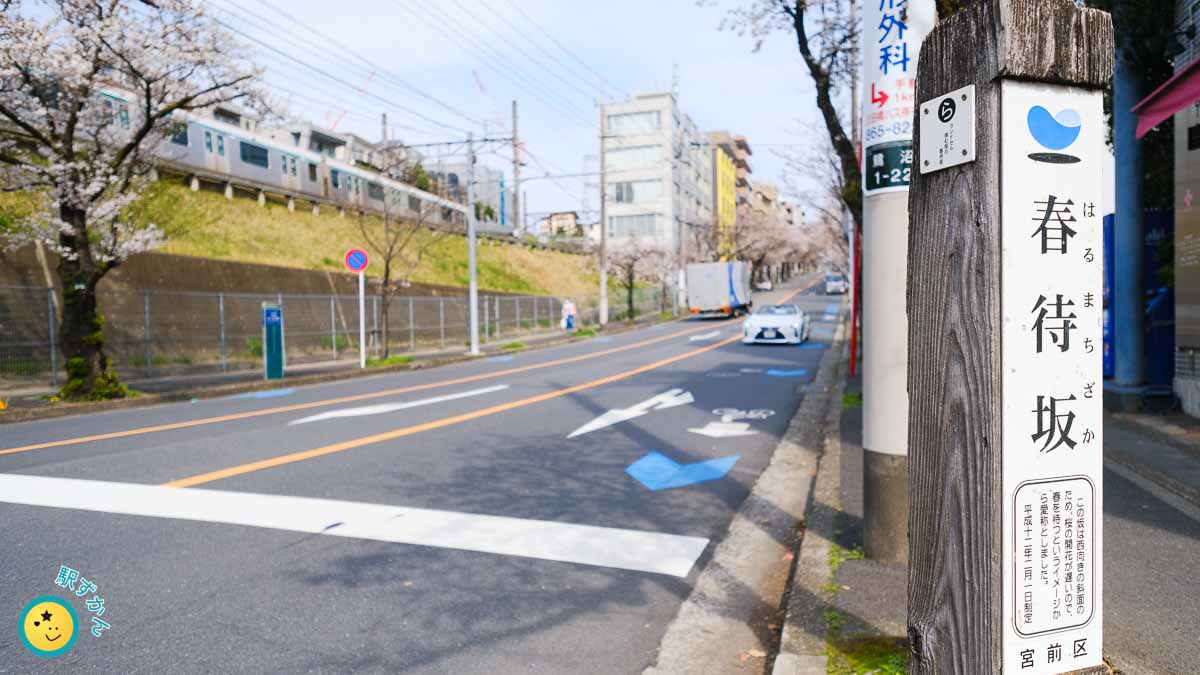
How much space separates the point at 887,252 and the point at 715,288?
41.4m

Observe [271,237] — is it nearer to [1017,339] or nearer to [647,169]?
[1017,339]

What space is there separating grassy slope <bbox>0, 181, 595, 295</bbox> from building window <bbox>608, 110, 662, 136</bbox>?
30294 millimetres

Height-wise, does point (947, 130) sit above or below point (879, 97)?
below

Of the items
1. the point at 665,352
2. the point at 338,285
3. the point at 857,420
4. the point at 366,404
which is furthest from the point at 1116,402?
the point at 338,285

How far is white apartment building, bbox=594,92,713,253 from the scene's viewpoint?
75.9m

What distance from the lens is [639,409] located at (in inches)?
457

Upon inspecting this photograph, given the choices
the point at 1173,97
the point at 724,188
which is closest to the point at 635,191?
the point at 724,188

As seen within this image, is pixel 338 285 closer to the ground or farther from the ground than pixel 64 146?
closer to the ground

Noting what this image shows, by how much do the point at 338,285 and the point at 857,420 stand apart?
2374 cm

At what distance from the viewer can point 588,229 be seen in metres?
103

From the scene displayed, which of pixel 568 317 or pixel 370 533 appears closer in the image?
pixel 370 533

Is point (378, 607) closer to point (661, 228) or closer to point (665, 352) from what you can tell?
point (665, 352)

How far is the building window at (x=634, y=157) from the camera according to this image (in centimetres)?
7706

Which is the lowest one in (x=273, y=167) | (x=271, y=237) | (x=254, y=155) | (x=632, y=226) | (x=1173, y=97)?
(x=1173, y=97)
